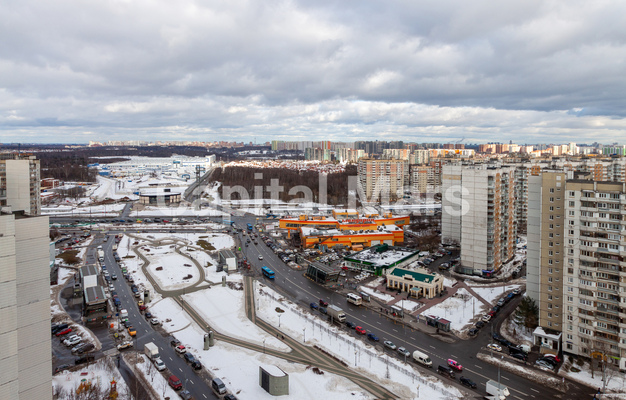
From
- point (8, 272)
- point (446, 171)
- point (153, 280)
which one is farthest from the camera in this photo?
point (446, 171)

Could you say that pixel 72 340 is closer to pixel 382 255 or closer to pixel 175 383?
pixel 175 383

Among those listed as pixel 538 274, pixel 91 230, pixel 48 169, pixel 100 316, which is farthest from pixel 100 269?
pixel 48 169

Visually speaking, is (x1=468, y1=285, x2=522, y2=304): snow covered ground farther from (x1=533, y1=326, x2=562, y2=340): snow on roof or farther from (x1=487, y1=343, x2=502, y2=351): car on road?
(x1=487, y1=343, x2=502, y2=351): car on road

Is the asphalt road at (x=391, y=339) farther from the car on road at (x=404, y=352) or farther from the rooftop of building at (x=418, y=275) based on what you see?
the rooftop of building at (x=418, y=275)

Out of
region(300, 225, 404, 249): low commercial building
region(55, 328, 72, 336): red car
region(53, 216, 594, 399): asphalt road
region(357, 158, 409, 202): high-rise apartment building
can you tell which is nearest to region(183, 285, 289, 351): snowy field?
region(53, 216, 594, 399): asphalt road

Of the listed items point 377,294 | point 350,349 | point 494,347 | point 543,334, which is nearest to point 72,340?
point 350,349

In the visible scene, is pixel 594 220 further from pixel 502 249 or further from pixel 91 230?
pixel 91 230
